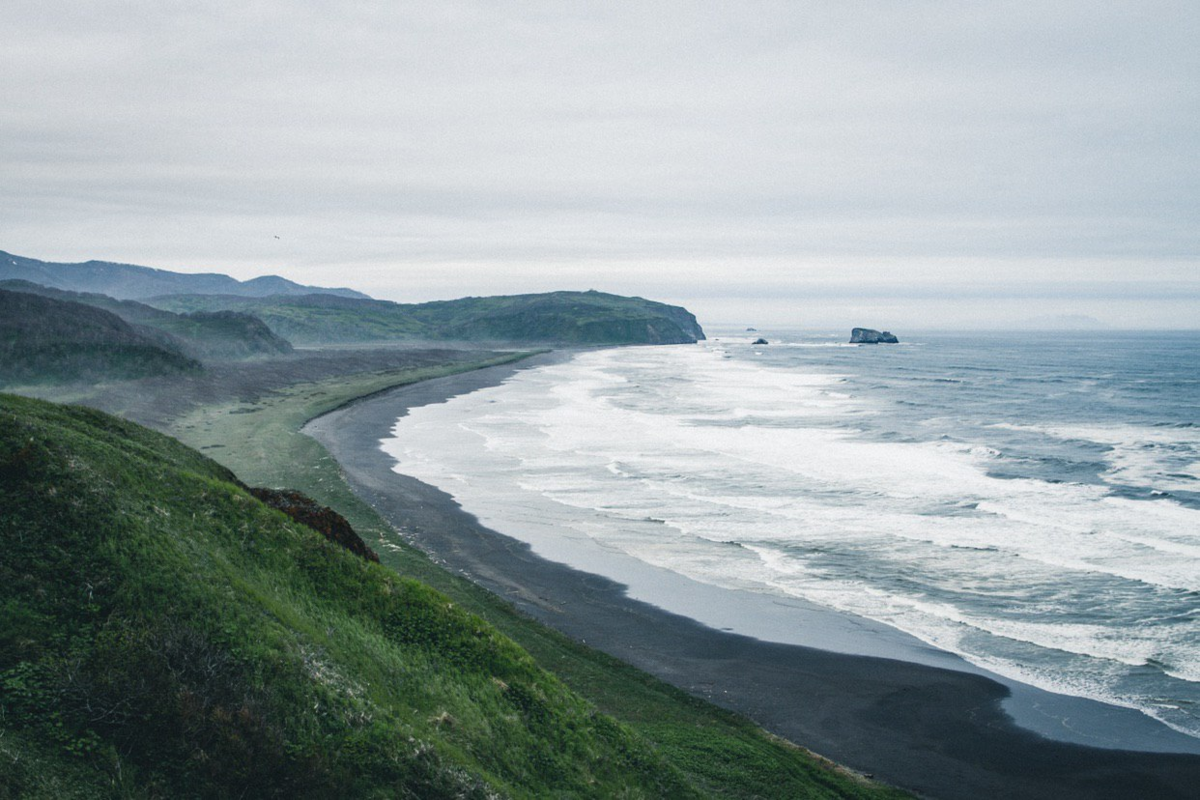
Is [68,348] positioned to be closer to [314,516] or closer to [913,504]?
[314,516]

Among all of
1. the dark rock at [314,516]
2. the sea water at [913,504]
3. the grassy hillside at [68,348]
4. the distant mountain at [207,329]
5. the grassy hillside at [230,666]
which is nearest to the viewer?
the grassy hillside at [230,666]

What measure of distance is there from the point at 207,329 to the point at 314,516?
126867mm

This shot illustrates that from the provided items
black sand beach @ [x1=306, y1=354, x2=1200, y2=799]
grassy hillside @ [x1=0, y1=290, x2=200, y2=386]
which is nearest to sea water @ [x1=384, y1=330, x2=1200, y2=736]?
black sand beach @ [x1=306, y1=354, x2=1200, y2=799]

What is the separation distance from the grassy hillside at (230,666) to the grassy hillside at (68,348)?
70622mm

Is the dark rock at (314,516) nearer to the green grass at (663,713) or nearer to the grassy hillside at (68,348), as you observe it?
the green grass at (663,713)

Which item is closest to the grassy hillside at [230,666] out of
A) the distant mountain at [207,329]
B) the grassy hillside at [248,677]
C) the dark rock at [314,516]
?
the grassy hillside at [248,677]

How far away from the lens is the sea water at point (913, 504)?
22.0 metres

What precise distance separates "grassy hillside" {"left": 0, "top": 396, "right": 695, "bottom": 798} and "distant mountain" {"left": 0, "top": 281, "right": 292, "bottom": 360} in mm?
110476

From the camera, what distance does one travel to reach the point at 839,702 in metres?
18.0

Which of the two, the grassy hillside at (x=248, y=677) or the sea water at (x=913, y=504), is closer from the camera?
the grassy hillside at (x=248, y=677)

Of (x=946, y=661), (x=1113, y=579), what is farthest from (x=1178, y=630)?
(x=946, y=661)

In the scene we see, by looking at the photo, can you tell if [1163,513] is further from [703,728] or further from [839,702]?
[703,728]

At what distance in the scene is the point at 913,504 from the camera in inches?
1420

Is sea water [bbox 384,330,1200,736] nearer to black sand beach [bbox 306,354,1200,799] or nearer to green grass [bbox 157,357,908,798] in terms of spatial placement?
black sand beach [bbox 306,354,1200,799]
